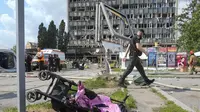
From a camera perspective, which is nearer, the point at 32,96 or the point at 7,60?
the point at 32,96

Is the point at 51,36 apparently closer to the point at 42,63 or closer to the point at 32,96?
the point at 42,63

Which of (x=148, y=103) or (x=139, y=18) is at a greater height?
(x=139, y=18)

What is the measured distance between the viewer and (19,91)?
347 cm

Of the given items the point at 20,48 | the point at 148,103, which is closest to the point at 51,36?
the point at 148,103

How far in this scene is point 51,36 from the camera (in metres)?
92.9

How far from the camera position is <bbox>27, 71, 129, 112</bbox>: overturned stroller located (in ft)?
13.6

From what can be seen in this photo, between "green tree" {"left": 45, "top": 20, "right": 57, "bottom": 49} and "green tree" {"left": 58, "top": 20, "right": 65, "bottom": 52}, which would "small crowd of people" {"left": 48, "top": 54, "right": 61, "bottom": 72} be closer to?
"green tree" {"left": 45, "top": 20, "right": 57, "bottom": 49}

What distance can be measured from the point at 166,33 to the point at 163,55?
58352 mm

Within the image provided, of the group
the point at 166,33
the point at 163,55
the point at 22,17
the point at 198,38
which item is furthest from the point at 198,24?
the point at 166,33

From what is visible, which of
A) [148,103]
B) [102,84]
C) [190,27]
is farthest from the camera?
[190,27]

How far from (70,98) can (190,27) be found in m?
40.2

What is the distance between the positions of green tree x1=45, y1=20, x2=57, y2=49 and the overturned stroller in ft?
291

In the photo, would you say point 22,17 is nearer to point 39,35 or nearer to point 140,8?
point 39,35

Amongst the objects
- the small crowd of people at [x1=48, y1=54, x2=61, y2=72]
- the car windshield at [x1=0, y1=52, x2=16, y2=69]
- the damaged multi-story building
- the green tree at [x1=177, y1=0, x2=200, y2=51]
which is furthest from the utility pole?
the damaged multi-story building
